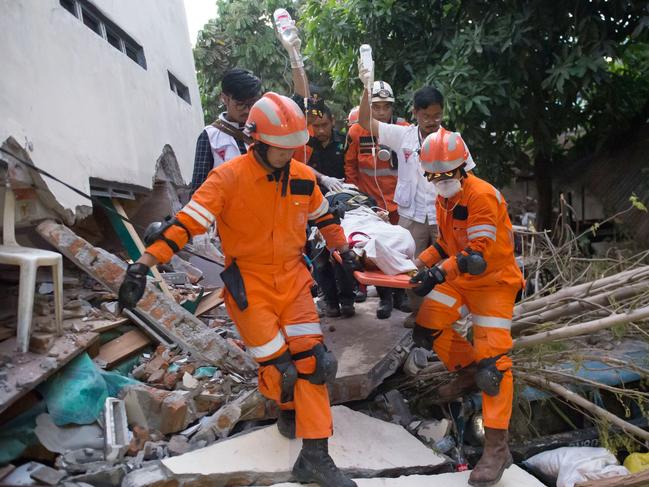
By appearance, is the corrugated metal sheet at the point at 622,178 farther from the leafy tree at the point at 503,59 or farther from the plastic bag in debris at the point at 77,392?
the plastic bag in debris at the point at 77,392

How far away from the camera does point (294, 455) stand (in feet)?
10.3

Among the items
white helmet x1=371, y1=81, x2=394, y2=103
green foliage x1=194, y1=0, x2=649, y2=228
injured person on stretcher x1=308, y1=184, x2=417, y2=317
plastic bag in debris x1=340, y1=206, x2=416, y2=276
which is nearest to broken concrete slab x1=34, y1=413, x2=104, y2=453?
injured person on stretcher x1=308, y1=184, x2=417, y2=317

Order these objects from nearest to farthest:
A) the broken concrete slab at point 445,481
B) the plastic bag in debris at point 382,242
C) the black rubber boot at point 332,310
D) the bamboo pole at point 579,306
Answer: the broken concrete slab at point 445,481 < the plastic bag in debris at point 382,242 < the bamboo pole at point 579,306 < the black rubber boot at point 332,310

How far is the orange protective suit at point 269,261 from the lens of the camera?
2848mm

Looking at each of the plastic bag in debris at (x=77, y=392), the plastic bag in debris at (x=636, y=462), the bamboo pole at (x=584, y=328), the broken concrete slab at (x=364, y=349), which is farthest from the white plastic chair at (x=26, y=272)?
the plastic bag in debris at (x=636, y=462)

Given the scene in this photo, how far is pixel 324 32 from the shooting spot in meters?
7.77

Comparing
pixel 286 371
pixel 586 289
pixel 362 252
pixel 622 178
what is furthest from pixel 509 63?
pixel 286 371

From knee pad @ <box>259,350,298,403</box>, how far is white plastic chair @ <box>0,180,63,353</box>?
1303 millimetres

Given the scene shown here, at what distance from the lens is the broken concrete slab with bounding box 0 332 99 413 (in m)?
2.80

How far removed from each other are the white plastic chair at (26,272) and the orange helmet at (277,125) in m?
1.39

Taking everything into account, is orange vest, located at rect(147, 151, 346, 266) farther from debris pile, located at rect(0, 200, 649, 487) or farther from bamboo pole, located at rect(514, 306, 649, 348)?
bamboo pole, located at rect(514, 306, 649, 348)

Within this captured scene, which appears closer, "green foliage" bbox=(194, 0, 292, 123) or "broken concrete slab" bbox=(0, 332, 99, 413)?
"broken concrete slab" bbox=(0, 332, 99, 413)

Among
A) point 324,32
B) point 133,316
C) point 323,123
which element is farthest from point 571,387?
point 324,32

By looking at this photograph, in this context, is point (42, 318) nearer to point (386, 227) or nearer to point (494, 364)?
point (386, 227)
